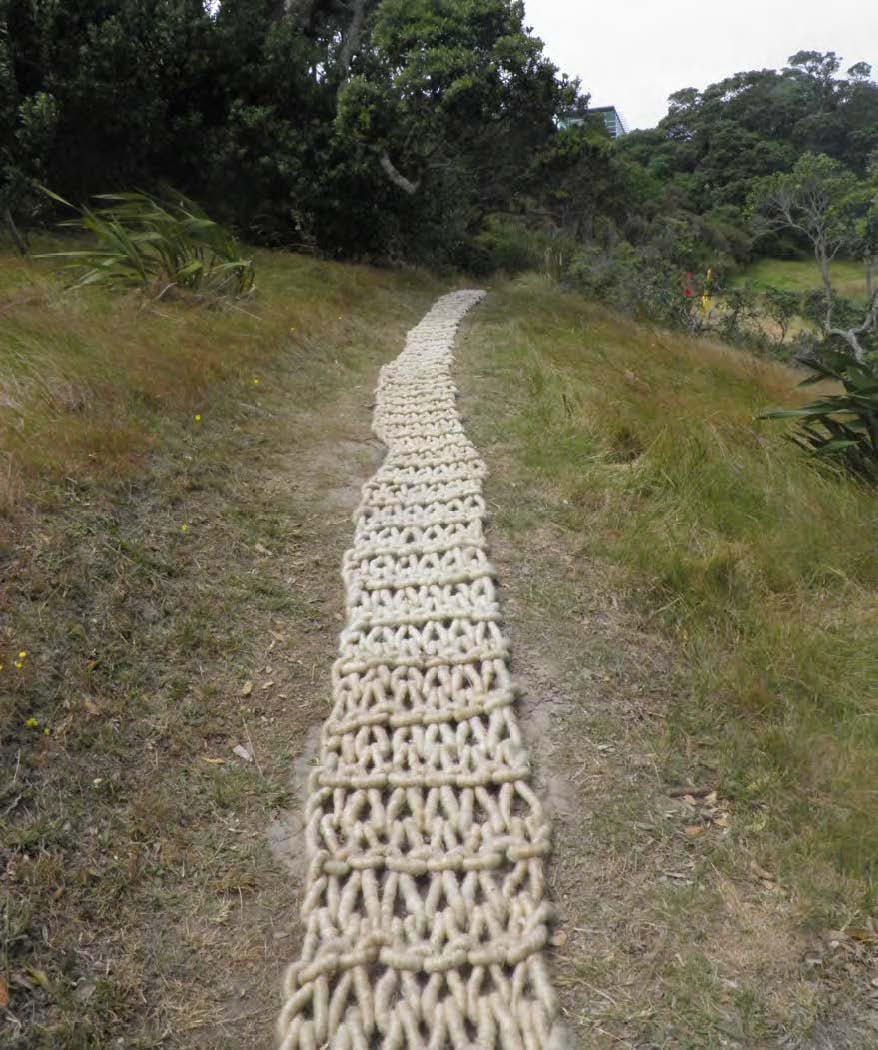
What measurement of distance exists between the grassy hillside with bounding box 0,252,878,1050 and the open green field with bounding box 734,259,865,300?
1097 cm

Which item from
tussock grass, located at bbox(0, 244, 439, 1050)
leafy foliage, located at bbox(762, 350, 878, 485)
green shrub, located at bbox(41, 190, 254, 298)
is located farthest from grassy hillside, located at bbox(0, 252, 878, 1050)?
green shrub, located at bbox(41, 190, 254, 298)

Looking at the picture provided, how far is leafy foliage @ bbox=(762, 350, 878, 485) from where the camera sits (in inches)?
117

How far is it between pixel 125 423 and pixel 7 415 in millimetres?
423

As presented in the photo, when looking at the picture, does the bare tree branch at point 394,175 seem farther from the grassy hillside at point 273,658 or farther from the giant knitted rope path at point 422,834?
the giant knitted rope path at point 422,834

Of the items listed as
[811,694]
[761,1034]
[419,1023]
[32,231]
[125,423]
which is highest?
[32,231]

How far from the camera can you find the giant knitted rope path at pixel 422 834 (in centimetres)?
125

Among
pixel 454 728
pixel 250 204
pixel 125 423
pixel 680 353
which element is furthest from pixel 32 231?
pixel 454 728

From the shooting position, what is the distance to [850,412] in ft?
10.0

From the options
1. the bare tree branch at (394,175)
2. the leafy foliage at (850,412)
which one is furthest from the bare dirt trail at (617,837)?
the bare tree branch at (394,175)

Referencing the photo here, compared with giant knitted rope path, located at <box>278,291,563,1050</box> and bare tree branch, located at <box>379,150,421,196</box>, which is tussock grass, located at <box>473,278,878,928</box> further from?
bare tree branch, located at <box>379,150,421,196</box>

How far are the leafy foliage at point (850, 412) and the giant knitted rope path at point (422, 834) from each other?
167 centimetres

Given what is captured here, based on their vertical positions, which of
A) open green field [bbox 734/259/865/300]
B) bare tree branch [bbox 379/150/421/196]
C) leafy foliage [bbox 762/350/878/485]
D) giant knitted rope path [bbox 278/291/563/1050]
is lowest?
giant knitted rope path [bbox 278/291/563/1050]

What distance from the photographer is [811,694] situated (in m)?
1.81

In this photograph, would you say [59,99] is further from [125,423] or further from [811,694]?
[811,694]
